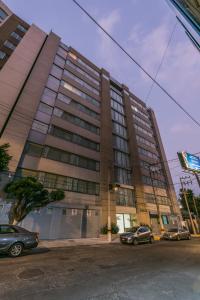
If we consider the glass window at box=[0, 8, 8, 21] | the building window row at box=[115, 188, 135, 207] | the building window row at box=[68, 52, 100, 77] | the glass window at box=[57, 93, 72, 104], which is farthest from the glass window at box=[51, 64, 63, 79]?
the building window row at box=[115, 188, 135, 207]

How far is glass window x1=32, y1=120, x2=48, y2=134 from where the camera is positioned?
21.3 metres

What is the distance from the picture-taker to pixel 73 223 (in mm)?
20125

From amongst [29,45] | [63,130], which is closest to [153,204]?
[63,130]

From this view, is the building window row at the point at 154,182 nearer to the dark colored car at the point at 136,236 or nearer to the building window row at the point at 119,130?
the building window row at the point at 119,130

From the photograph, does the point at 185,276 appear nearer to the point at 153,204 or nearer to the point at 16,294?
the point at 16,294

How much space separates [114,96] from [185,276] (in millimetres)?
39235

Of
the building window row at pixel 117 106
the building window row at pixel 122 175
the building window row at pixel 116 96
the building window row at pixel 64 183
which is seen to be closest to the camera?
the building window row at pixel 64 183

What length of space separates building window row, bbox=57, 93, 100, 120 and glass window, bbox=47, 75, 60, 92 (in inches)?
51.7

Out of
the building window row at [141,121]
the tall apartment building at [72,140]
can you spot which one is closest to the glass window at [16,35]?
the tall apartment building at [72,140]

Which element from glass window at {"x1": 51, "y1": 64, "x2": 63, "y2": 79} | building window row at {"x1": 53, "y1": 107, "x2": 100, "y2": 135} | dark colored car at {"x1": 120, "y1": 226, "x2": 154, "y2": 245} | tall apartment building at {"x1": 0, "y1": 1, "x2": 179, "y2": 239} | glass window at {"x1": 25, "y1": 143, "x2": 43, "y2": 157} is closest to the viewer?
dark colored car at {"x1": 120, "y1": 226, "x2": 154, "y2": 245}

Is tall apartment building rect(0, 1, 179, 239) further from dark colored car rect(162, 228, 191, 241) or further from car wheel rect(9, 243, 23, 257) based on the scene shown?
car wheel rect(9, 243, 23, 257)

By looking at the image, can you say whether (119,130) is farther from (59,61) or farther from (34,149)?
(34,149)

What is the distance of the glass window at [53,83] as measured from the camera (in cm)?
2593

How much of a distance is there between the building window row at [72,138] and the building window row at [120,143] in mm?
5171
